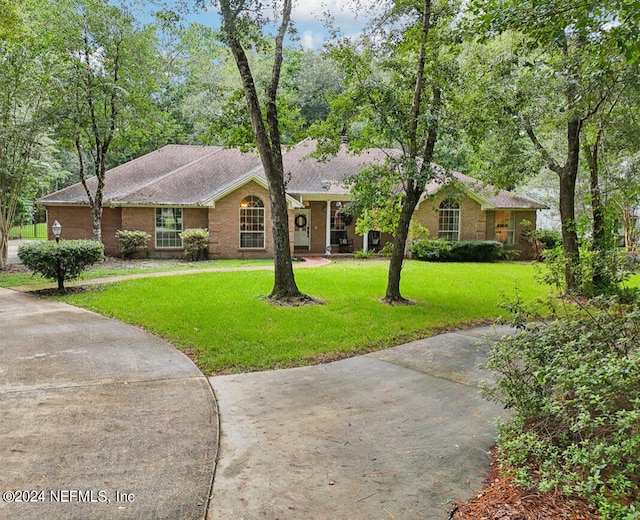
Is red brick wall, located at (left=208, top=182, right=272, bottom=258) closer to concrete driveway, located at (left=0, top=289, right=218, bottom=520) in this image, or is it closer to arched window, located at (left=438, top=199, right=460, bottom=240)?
arched window, located at (left=438, top=199, right=460, bottom=240)

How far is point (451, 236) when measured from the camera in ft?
73.4

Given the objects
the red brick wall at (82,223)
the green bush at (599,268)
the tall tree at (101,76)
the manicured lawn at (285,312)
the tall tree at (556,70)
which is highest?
the tall tree at (101,76)

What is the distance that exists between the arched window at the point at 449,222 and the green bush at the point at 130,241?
13.7 meters

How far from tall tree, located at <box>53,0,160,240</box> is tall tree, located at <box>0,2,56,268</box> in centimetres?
76

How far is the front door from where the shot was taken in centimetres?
2191

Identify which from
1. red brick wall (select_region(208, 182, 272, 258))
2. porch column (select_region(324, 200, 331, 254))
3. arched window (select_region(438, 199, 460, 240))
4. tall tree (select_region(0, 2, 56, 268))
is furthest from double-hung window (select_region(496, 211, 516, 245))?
tall tree (select_region(0, 2, 56, 268))

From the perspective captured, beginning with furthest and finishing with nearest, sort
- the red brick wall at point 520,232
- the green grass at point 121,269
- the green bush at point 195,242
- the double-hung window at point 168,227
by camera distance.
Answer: the red brick wall at point 520,232, the double-hung window at point 168,227, the green bush at point 195,242, the green grass at point 121,269

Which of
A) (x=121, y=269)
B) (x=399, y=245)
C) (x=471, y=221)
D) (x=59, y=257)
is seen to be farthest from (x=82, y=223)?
(x=471, y=221)

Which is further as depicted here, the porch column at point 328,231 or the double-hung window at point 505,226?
the double-hung window at point 505,226

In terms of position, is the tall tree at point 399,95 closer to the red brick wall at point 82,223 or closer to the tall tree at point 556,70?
the tall tree at point 556,70

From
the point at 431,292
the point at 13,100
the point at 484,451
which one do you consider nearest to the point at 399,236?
the point at 431,292

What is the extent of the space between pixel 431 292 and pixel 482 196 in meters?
11.7

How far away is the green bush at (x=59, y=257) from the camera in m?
10.1

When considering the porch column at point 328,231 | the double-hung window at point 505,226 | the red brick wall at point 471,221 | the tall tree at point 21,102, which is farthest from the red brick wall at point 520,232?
the tall tree at point 21,102
